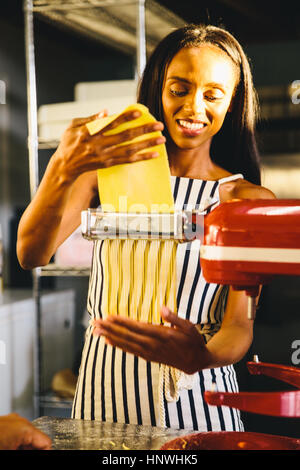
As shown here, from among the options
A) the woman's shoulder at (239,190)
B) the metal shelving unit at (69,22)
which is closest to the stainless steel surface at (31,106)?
the metal shelving unit at (69,22)

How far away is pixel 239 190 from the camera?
50.8 inches

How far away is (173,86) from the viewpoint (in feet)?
3.72

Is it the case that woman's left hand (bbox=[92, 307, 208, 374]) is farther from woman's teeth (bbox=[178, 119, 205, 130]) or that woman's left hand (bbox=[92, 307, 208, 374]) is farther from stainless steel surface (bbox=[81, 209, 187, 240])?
woman's teeth (bbox=[178, 119, 205, 130])

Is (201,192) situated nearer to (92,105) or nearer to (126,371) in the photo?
(126,371)

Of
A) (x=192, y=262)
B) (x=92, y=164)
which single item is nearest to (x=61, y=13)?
(x=192, y=262)

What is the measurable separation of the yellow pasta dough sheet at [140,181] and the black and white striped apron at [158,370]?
14.1 inches

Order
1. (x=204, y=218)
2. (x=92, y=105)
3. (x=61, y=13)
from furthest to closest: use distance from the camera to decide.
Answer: (x=61, y=13)
(x=92, y=105)
(x=204, y=218)

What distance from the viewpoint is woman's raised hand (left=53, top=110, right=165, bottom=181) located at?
850 mm

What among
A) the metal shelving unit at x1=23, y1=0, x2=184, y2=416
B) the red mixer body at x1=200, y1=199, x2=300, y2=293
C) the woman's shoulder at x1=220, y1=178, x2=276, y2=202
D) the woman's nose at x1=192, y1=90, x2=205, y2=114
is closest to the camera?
the red mixer body at x1=200, y1=199, x2=300, y2=293

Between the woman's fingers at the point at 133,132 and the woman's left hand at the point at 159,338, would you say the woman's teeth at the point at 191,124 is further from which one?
the woman's left hand at the point at 159,338

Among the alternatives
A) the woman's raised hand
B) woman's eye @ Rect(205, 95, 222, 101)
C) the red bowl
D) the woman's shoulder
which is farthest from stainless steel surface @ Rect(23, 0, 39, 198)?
the red bowl

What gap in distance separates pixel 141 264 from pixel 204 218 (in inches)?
12.8

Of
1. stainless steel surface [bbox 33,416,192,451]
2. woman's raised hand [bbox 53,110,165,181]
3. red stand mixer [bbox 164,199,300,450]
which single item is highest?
woman's raised hand [bbox 53,110,165,181]

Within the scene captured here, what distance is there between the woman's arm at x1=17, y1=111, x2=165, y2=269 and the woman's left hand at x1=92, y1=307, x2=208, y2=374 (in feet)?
0.81
